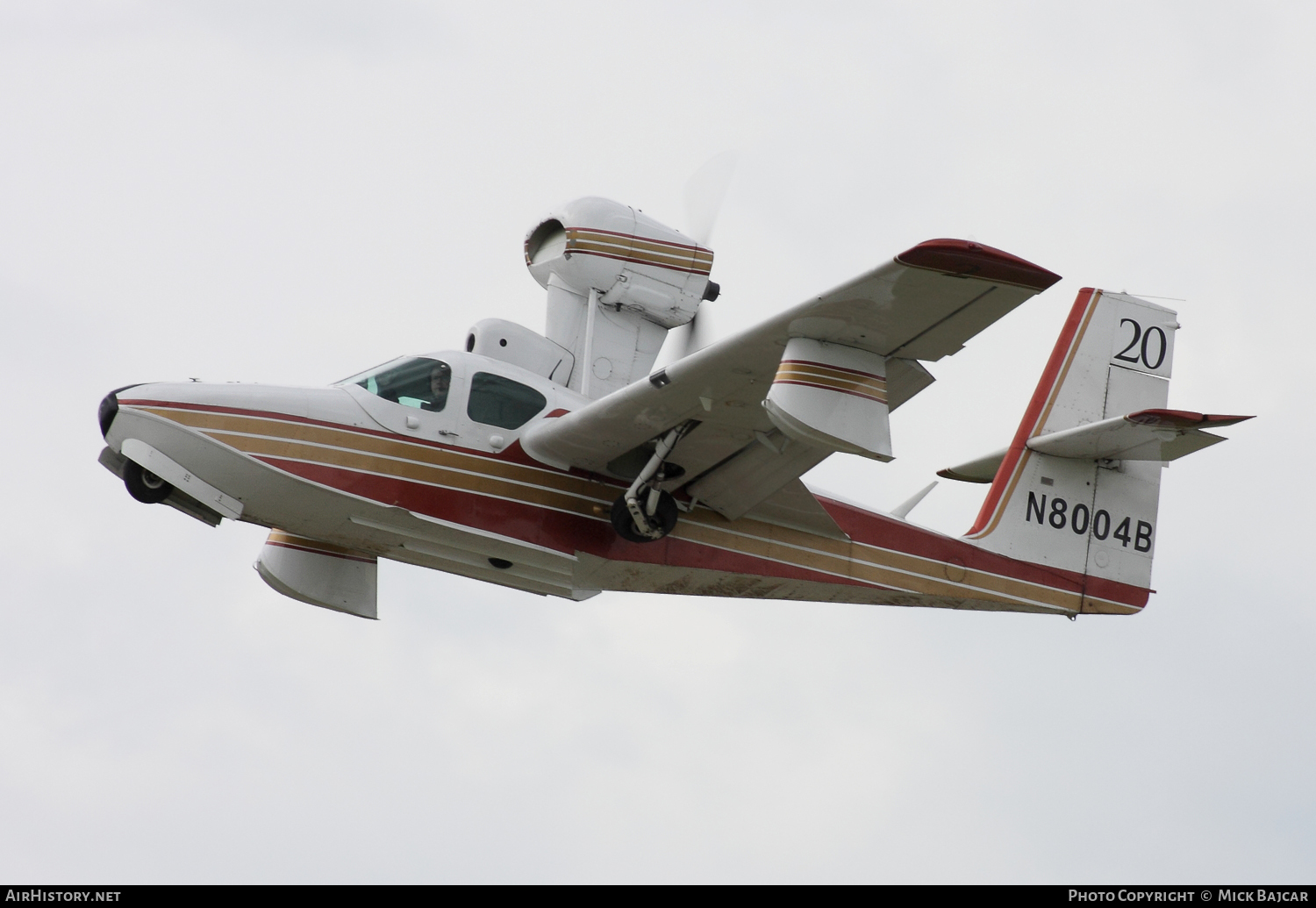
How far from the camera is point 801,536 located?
13.8 metres

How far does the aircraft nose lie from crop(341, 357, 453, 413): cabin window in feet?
6.59

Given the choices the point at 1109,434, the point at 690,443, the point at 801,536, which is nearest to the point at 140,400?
the point at 690,443

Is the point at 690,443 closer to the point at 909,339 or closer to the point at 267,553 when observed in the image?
the point at 909,339

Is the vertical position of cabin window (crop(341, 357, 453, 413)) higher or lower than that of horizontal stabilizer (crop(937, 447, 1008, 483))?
lower

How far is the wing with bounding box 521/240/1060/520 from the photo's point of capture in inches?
392

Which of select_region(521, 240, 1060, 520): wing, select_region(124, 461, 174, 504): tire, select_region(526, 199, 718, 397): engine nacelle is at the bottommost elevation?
select_region(124, 461, 174, 504): tire

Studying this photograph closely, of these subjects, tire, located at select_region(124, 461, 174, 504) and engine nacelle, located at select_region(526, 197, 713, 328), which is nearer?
tire, located at select_region(124, 461, 174, 504)

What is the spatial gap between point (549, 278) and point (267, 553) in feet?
13.9

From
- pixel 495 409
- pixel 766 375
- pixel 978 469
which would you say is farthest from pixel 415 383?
pixel 978 469

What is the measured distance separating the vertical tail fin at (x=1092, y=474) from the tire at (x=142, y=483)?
310 inches

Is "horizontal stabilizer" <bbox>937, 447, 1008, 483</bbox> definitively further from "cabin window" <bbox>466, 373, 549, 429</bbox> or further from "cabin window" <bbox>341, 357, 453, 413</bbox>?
"cabin window" <bbox>341, 357, 453, 413</bbox>

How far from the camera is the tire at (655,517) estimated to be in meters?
12.8

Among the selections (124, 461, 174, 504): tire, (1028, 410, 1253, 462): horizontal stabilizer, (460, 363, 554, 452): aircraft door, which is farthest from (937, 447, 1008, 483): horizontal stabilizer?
(124, 461, 174, 504): tire

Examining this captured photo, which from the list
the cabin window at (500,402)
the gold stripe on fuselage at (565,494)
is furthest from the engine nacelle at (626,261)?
Answer: the gold stripe on fuselage at (565,494)
